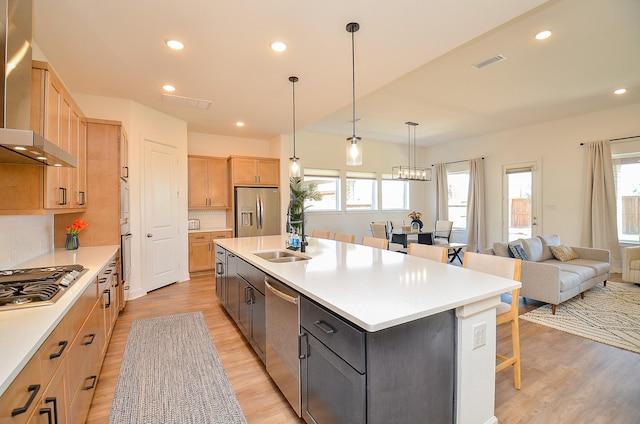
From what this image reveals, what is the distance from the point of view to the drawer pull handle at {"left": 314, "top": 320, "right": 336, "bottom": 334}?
1.38 meters

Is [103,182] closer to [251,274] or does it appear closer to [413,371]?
[251,274]

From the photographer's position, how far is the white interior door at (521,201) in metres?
6.67

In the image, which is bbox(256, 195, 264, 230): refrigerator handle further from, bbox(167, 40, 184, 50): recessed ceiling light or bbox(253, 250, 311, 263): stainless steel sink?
bbox(167, 40, 184, 50): recessed ceiling light

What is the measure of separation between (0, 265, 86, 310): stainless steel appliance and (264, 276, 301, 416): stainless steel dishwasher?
1.15m

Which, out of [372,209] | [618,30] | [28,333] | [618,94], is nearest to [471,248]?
[372,209]

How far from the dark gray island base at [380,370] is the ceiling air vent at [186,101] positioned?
371 cm

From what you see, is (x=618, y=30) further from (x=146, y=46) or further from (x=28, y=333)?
(x=28, y=333)

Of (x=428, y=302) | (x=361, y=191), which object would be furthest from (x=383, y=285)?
(x=361, y=191)

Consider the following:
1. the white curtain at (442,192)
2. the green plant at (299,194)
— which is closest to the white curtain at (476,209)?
the white curtain at (442,192)

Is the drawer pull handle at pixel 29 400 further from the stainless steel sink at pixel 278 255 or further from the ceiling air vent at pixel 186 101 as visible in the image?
the ceiling air vent at pixel 186 101

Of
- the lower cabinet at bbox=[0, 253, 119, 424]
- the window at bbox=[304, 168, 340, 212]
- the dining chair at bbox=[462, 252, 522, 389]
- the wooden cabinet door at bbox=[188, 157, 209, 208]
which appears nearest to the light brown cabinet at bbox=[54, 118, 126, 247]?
the lower cabinet at bbox=[0, 253, 119, 424]

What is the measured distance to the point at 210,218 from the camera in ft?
19.9

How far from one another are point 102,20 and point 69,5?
8.3 inches

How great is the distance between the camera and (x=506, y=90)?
14.9ft
